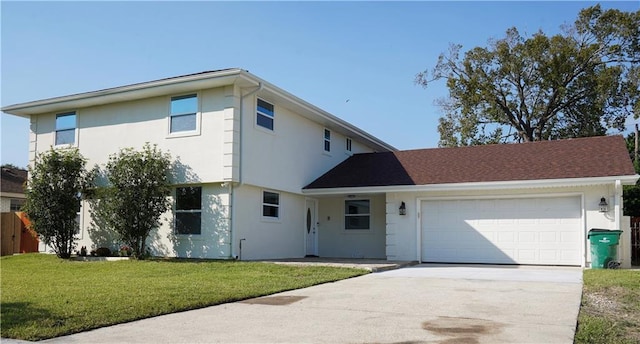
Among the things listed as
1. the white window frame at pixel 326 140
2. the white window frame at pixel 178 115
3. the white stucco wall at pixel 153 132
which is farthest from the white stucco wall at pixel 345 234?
the white window frame at pixel 178 115

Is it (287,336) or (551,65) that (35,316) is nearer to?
(287,336)

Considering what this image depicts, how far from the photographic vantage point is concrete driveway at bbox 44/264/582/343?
246 inches

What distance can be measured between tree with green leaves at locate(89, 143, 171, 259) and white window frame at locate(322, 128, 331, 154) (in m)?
6.79

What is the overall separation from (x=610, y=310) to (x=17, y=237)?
1989 cm

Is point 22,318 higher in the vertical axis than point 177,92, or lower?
lower

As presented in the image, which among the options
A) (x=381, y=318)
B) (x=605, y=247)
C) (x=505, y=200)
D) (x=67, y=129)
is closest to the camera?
(x=381, y=318)

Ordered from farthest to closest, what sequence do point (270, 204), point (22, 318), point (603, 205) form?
point (270, 204) → point (603, 205) → point (22, 318)

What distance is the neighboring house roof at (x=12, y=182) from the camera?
29.2 metres

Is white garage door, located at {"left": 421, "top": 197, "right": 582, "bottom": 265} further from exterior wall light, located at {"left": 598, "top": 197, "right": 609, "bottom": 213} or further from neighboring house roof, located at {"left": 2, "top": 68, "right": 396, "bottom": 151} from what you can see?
neighboring house roof, located at {"left": 2, "top": 68, "right": 396, "bottom": 151}

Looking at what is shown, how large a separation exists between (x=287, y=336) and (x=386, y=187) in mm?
12028

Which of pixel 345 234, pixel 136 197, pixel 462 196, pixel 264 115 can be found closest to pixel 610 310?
pixel 462 196

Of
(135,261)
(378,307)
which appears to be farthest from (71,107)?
(378,307)

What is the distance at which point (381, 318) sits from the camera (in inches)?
290

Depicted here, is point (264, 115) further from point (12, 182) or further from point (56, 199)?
point (12, 182)
